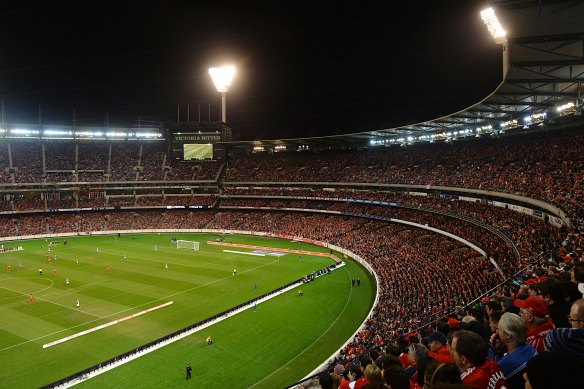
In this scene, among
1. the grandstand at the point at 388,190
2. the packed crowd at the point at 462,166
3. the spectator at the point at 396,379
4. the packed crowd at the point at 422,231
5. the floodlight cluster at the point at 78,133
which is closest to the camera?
the spectator at the point at 396,379

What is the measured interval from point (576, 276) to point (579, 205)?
70.3 feet

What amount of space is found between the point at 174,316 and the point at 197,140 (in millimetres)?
59883

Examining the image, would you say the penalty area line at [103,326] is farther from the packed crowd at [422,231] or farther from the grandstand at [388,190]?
the packed crowd at [422,231]

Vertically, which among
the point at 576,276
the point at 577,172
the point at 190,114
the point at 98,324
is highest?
the point at 190,114

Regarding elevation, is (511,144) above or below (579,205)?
above

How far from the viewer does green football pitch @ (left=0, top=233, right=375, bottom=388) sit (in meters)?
22.8

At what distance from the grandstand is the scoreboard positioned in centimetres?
48

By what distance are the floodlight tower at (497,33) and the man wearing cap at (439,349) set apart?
16.2 metres

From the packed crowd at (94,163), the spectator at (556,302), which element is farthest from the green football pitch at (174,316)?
the packed crowd at (94,163)

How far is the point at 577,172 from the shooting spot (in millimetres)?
30125

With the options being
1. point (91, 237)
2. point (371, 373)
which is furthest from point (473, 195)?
point (91, 237)

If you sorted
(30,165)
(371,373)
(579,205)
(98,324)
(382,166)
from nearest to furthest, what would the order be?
Result: (371,373) → (579,205) → (98,324) → (382,166) → (30,165)

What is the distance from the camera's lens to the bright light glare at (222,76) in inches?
2968

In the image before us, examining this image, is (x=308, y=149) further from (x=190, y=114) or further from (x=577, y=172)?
(x=577, y=172)
